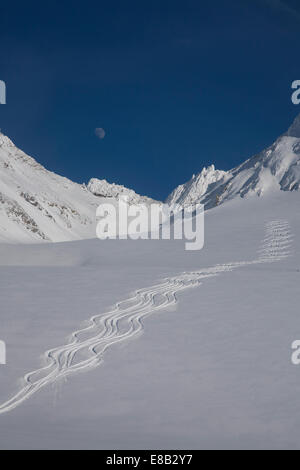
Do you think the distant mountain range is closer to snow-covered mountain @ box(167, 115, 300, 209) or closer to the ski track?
snow-covered mountain @ box(167, 115, 300, 209)

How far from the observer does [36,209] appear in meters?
83.1

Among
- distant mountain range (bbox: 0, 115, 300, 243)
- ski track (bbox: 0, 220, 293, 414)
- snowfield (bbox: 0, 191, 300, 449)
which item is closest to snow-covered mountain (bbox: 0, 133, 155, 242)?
distant mountain range (bbox: 0, 115, 300, 243)

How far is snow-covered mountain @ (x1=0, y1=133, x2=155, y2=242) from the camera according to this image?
210 ft

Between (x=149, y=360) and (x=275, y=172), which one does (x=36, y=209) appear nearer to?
(x=275, y=172)

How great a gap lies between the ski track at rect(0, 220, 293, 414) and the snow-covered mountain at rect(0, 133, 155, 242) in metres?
39.9

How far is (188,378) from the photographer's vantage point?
666 centimetres

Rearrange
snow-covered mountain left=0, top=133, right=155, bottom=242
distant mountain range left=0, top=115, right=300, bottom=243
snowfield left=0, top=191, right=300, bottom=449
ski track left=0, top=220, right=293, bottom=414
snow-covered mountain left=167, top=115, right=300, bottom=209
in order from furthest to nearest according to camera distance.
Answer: snow-covered mountain left=0, top=133, right=155, bottom=242
distant mountain range left=0, top=115, right=300, bottom=243
snow-covered mountain left=167, top=115, right=300, bottom=209
ski track left=0, top=220, right=293, bottom=414
snowfield left=0, top=191, right=300, bottom=449

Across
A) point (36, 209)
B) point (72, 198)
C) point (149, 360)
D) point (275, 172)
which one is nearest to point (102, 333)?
point (149, 360)

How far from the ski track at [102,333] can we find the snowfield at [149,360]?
0.10 feet

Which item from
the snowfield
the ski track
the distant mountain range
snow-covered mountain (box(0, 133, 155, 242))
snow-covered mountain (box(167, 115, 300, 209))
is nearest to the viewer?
the snowfield

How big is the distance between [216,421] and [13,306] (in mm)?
7048

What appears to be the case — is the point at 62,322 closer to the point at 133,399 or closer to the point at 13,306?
the point at 13,306
